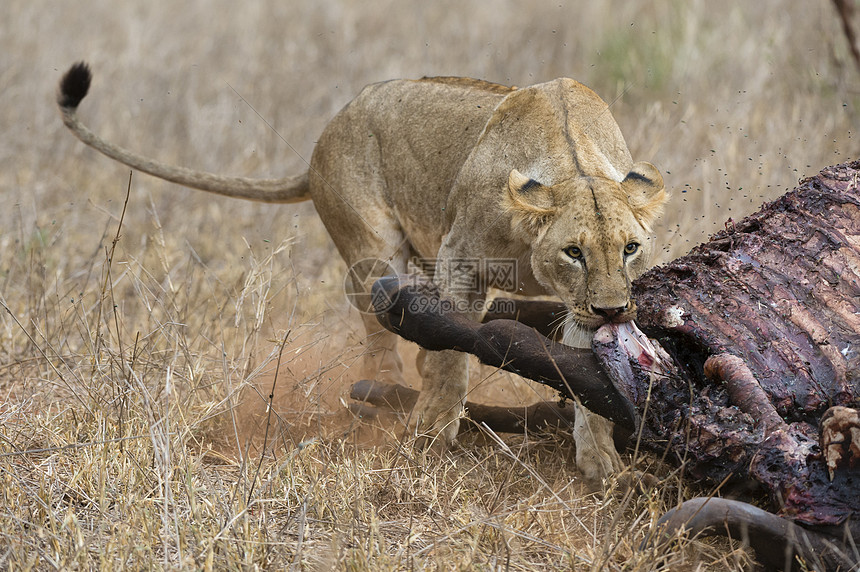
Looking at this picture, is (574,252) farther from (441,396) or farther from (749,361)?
(441,396)

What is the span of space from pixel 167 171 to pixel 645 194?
7.69ft

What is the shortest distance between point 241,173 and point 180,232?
121 cm

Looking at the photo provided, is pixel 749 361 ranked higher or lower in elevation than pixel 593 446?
higher

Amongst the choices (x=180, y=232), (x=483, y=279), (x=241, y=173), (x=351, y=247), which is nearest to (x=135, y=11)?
(x=241, y=173)

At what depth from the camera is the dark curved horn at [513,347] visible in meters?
2.52

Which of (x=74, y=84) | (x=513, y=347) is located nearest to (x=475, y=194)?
(x=513, y=347)

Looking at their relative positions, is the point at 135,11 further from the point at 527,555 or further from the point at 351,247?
the point at 527,555

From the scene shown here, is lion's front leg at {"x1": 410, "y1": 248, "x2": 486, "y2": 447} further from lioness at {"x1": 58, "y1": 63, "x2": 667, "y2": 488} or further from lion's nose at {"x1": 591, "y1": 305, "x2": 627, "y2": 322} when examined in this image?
Result: lion's nose at {"x1": 591, "y1": 305, "x2": 627, "y2": 322}

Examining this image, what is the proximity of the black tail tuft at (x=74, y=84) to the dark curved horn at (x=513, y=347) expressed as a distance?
2298 mm

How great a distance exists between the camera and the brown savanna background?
2523 mm

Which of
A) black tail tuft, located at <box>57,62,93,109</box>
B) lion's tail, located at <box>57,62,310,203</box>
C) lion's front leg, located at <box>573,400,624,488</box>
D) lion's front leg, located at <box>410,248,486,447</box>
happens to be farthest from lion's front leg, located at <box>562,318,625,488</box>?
black tail tuft, located at <box>57,62,93,109</box>

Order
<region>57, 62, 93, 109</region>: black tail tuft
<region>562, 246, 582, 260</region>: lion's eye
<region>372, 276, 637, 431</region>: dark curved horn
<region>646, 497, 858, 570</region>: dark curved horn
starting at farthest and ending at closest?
<region>57, 62, 93, 109</region>: black tail tuft, <region>562, 246, 582, 260</region>: lion's eye, <region>372, 276, 637, 431</region>: dark curved horn, <region>646, 497, 858, 570</region>: dark curved horn

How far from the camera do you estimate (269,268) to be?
374 centimetres

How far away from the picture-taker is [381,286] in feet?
8.82
